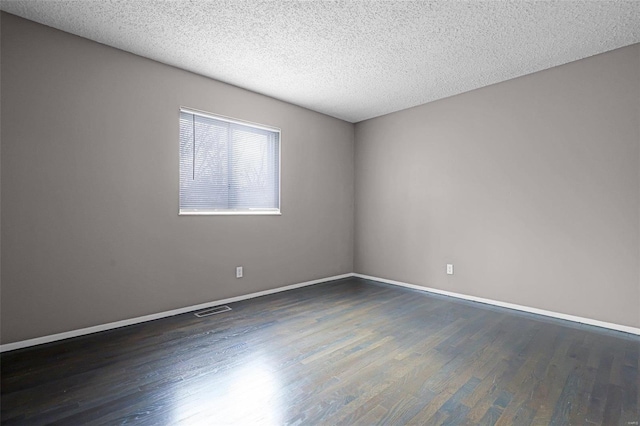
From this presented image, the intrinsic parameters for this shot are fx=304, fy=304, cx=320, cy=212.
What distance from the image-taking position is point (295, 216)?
4.57 metres

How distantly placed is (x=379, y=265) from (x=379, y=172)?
5.10 feet

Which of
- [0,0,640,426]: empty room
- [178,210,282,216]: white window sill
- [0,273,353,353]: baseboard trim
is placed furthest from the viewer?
[178,210,282,216]: white window sill

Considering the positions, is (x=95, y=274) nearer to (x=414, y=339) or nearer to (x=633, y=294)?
(x=414, y=339)

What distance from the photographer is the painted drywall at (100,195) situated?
247cm

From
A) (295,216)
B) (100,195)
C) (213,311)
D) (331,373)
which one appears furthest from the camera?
(295,216)

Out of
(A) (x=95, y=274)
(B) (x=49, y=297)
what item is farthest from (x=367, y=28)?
(B) (x=49, y=297)

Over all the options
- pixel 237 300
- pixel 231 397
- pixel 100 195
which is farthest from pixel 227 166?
pixel 231 397

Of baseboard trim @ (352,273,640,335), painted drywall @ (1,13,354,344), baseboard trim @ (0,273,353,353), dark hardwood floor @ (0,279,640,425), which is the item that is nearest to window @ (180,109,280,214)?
painted drywall @ (1,13,354,344)

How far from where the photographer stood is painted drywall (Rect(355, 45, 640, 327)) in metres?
2.94

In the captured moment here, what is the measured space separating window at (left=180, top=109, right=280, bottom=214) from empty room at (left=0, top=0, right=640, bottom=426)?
3cm

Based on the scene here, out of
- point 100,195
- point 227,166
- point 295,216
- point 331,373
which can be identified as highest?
point 227,166

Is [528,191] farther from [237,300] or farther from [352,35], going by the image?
[237,300]

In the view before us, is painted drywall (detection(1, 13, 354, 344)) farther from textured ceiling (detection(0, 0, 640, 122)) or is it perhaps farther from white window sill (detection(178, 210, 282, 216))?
textured ceiling (detection(0, 0, 640, 122))

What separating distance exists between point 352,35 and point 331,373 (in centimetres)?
280
